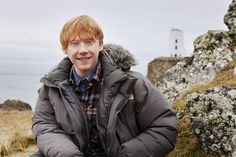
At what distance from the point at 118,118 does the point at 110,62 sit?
66 cm

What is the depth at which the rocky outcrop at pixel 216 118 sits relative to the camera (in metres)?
5.47

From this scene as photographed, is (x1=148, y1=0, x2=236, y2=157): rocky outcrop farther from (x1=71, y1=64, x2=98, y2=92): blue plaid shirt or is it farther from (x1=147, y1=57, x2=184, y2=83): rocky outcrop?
(x1=147, y1=57, x2=184, y2=83): rocky outcrop

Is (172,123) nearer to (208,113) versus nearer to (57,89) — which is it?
(208,113)

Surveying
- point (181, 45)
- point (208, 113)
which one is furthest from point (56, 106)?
point (181, 45)

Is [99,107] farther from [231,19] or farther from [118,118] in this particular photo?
[231,19]

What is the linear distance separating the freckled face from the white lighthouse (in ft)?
240

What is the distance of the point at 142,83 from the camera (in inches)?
215

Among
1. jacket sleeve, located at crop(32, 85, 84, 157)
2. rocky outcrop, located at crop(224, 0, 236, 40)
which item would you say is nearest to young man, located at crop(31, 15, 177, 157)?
jacket sleeve, located at crop(32, 85, 84, 157)

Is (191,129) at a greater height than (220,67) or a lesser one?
lesser

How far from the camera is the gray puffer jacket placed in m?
5.25

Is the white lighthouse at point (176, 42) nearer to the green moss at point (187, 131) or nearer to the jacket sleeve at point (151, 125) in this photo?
the green moss at point (187, 131)

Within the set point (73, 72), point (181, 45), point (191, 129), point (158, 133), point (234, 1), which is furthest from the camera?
point (181, 45)

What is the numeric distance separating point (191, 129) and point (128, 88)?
4.32 feet

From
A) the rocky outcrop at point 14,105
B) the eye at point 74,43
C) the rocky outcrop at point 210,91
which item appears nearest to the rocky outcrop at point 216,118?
the rocky outcrop at point 210,91
